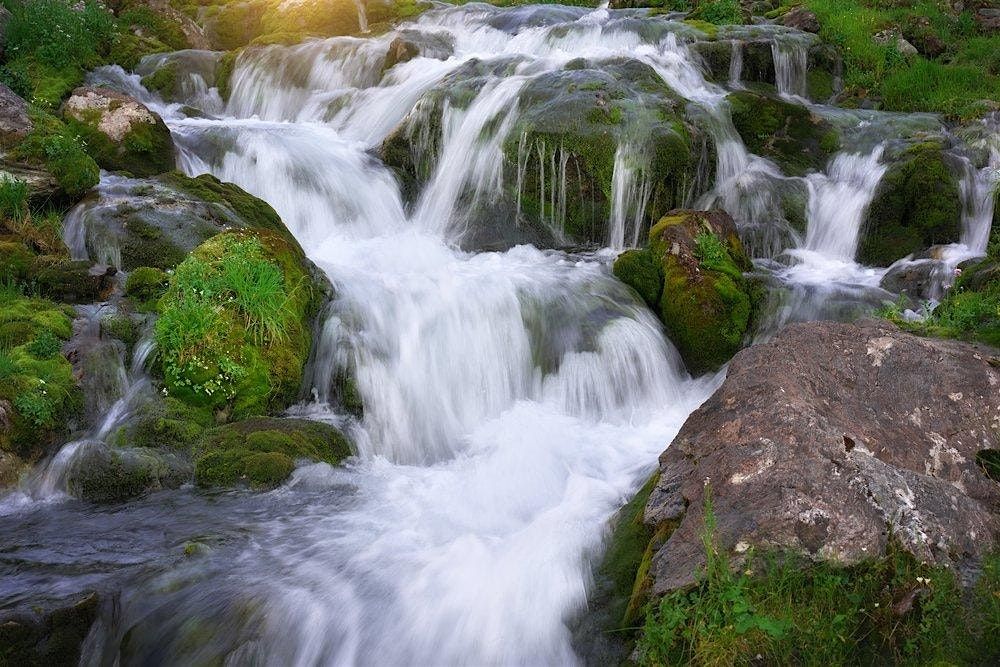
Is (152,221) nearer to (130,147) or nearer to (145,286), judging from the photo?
(145,286)

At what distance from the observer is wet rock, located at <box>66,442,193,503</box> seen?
16.7 feet

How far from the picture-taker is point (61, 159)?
849 cm

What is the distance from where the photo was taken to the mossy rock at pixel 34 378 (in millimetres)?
5293

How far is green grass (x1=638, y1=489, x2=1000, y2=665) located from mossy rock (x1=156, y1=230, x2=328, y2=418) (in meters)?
4.38

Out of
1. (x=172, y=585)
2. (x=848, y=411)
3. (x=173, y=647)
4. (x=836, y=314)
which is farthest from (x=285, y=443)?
(x=836, y=314)

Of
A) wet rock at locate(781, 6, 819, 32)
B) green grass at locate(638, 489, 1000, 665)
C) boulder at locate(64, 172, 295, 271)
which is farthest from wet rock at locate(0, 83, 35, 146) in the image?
wet rock at locate(781, 6, 819, 32)

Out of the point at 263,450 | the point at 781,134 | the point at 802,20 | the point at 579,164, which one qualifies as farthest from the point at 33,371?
the point at 802,20

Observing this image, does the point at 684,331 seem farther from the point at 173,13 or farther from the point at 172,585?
the point at 173,13

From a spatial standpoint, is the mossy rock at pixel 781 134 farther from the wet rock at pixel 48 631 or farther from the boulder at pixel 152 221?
the wet rock at pixel 48 631

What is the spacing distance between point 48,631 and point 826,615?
3.73m

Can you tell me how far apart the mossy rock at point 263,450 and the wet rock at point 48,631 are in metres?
1.52

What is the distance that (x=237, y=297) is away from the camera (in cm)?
655

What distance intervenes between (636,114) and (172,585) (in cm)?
904

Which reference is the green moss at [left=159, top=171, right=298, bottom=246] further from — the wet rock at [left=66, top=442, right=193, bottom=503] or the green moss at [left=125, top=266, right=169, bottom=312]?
the wet rock at [left=66, top=442, right=193, bottom=503]
